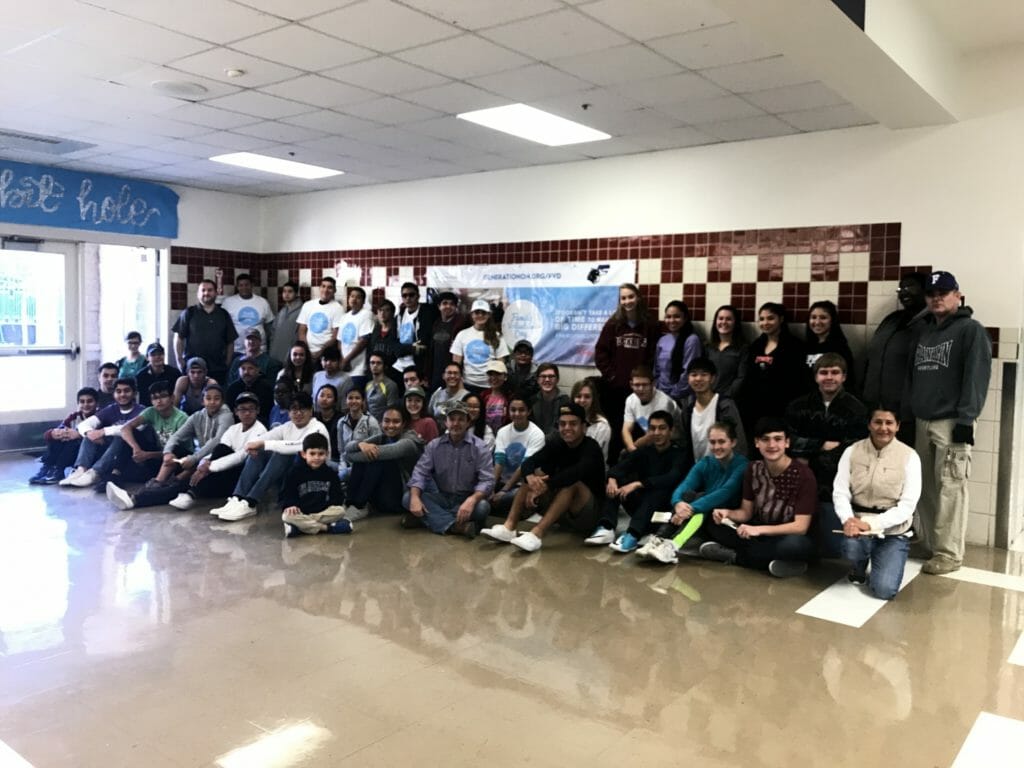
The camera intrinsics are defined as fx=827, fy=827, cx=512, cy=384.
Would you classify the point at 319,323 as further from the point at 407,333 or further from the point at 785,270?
the point at 785,270

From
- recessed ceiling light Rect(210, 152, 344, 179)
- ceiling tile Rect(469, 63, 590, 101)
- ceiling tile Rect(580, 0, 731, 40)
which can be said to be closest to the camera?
ceiling tile Rect(580, 0, 731, 40)

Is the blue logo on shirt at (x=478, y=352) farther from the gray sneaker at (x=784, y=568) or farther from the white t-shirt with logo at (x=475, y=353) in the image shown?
the gray sneaker at (x=784, y=568)

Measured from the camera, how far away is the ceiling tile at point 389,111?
554 centimetres

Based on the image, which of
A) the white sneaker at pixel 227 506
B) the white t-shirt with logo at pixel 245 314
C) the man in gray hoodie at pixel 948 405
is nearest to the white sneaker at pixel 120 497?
the white sneaker at pixel 227 506

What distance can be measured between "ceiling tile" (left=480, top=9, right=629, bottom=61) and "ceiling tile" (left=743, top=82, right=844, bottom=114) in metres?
1.29

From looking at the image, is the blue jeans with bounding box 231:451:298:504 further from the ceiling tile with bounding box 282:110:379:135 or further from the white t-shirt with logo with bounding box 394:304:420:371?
the ceiling tile with bounding box 282:110:379:135

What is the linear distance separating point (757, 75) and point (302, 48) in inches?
101

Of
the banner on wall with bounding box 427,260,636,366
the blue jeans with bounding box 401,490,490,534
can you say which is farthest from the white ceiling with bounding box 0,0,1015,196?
the blue jeans with bounding box 401,490,490,534

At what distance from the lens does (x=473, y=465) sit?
5.57 m

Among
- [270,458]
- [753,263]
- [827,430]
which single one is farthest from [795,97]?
[270,458]

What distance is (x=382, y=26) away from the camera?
4.14 metres

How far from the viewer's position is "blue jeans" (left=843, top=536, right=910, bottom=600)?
430 cm

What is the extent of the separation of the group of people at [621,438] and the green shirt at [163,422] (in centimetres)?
1

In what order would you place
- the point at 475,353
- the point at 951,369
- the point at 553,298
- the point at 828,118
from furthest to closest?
the point at 553,298 < the point at 475,353 < the point at 828,118 < the point at 951,369
